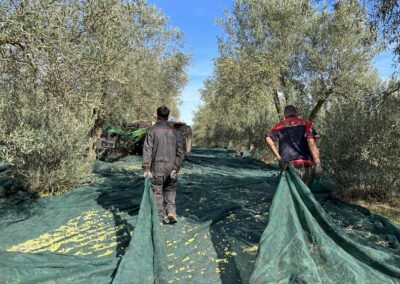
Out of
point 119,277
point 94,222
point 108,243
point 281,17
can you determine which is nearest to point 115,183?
point 94,222

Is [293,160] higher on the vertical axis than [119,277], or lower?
higher

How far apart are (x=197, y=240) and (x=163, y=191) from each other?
1235 mm

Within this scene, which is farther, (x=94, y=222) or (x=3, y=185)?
(x=3, y=185)

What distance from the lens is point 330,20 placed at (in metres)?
15.0

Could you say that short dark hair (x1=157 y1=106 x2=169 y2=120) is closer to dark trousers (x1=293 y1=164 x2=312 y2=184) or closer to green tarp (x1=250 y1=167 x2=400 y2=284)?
dark trousers (x1=293 y1=164 x2=312 y2=184)

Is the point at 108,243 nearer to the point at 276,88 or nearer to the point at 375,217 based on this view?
the point at 375,217

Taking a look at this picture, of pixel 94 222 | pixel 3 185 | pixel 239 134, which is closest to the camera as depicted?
pixel 94 222

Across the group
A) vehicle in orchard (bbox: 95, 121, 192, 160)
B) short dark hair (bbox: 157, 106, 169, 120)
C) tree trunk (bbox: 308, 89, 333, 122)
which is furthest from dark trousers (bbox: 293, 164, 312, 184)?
vehicle in orchard (bbox: 95, 121, 192, 160)

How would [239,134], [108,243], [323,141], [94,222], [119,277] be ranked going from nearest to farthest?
1. [119,277]
2. [108,243]
3. [94,222]
4. [323,141]
5. [239,134]

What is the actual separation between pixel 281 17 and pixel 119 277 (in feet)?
45.5

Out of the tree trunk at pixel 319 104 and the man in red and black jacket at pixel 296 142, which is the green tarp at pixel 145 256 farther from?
the tree trunk at pixel 319 104

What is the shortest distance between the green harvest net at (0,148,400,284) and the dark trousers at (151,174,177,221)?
0.32 meters

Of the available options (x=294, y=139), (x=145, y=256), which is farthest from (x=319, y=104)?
(x=145, y=256)

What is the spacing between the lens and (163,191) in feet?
20.7
